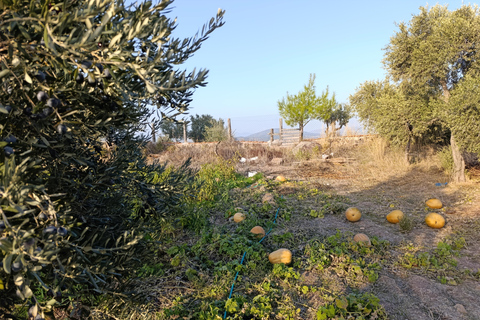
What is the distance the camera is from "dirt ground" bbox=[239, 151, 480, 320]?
3.21 m

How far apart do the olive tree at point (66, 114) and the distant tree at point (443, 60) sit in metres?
8.47

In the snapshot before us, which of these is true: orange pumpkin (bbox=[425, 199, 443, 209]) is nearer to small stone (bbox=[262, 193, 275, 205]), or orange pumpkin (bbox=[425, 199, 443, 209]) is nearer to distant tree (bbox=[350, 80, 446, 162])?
distant tree (bbox=[350, 80, 446, 162])

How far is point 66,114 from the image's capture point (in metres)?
1.40

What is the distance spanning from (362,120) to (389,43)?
4.31m

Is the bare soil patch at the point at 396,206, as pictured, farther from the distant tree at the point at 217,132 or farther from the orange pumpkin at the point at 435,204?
Result: the distant tree at the point at 217,132

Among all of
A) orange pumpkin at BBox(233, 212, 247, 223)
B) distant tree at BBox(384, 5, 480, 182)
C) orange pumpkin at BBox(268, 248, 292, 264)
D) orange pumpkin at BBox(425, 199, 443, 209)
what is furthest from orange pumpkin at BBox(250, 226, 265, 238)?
distant tree at BBox(384, 5, 480, 182)

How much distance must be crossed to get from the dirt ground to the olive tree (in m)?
3.09

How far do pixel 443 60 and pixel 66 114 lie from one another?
986 centimetres

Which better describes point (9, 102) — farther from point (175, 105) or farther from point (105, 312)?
point (105, 312)

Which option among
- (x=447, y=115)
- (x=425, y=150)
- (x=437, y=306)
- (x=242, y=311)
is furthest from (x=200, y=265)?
(x=425, y=150)

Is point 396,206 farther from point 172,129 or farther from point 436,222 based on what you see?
point 172,129

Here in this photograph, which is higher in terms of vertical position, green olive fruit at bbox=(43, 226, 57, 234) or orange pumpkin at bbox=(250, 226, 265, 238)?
green olive fruit at bbox=(43, 226, 57, 234)

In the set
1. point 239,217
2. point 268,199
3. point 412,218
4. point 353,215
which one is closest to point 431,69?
point 412,218

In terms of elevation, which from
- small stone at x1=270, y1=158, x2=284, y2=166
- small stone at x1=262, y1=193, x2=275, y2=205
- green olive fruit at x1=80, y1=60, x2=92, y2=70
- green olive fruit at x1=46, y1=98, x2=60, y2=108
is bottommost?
small stone at x1=262, y1=193, x2=275, y2=205
